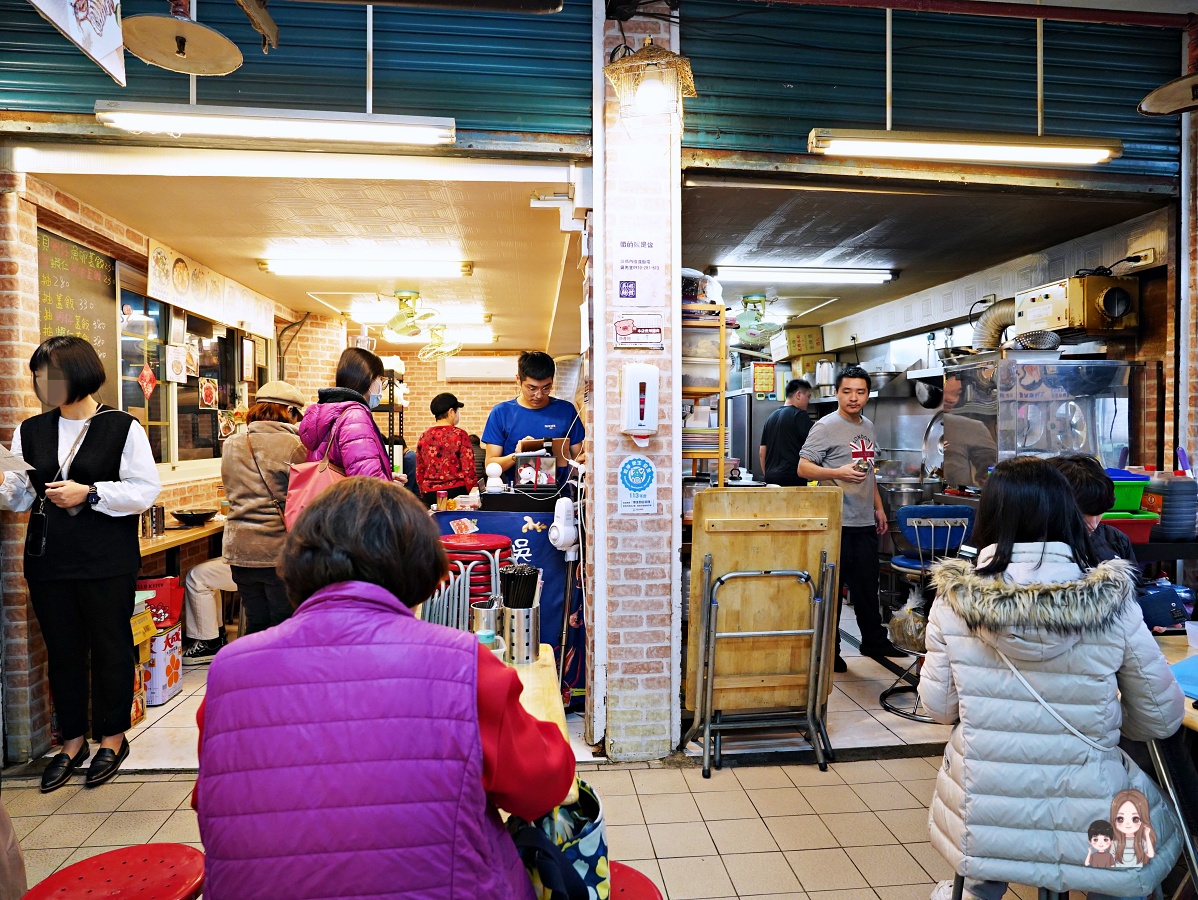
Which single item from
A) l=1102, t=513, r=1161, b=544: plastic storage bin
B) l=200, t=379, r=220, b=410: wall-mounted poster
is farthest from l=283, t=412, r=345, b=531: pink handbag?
l=1102, t=513, r=1161, b=544: plastic storage bin

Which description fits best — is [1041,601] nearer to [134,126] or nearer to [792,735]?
[792,735]

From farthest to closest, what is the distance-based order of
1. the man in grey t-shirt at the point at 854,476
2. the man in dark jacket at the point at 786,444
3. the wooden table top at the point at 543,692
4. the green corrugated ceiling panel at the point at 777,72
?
1. the man in dark jacket at the point at 786,444
2. the man in grey t-shirt at the point at 854,476
3. the green corrugated ceiling panel at the point at 777,72
4. the wooden table top at the point at 543,692

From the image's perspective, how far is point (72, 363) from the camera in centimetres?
330

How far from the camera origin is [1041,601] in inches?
72.8

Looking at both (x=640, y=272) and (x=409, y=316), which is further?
(x=409, y=316)

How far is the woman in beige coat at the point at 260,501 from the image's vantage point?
391 centimetres

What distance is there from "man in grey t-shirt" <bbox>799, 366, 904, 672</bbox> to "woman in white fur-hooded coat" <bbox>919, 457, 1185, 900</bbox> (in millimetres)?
2739

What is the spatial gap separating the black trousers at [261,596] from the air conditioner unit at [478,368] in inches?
359

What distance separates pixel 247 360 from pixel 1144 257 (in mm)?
7060

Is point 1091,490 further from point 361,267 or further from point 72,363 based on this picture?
point 361,267

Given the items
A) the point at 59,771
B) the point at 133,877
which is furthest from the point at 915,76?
the point at 59,771

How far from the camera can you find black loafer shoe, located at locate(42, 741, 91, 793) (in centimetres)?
337

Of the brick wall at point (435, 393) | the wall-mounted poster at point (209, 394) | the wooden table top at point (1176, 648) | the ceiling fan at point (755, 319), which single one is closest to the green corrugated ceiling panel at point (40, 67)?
the wall-mounted poster at point (209, 394)

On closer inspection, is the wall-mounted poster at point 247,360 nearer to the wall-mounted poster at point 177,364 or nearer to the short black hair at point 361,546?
the wall-mounted poster at point 177,364
